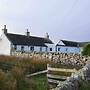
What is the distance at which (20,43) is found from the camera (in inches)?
2311

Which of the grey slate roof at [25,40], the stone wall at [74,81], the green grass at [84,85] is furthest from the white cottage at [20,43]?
the green grass at [84,85]

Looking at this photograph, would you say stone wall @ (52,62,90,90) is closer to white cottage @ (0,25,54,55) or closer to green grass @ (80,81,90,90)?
green grass @ (80,81,90,90)

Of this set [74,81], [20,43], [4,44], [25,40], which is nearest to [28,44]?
[25,40]

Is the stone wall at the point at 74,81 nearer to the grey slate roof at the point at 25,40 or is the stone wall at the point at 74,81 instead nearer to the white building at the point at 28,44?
the white building at the point at 28,44

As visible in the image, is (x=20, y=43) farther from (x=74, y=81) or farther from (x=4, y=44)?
(x=74, y=81)

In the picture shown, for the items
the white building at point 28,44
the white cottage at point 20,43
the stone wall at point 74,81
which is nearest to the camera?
the stone wall at point 74,81

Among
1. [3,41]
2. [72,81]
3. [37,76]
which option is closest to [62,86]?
[72,81]

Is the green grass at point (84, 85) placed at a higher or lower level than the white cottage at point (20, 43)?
lower

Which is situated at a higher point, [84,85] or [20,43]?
[20,43]

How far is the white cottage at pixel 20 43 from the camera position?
56.6m

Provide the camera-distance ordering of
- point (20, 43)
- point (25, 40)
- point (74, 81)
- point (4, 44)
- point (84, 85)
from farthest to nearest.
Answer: point (25, 40), point (20, 43), point (4, 44), point (84, 85), point (74, 81)

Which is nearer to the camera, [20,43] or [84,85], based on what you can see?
[84,85]

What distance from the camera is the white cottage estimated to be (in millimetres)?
56581

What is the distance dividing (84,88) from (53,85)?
390 cm
